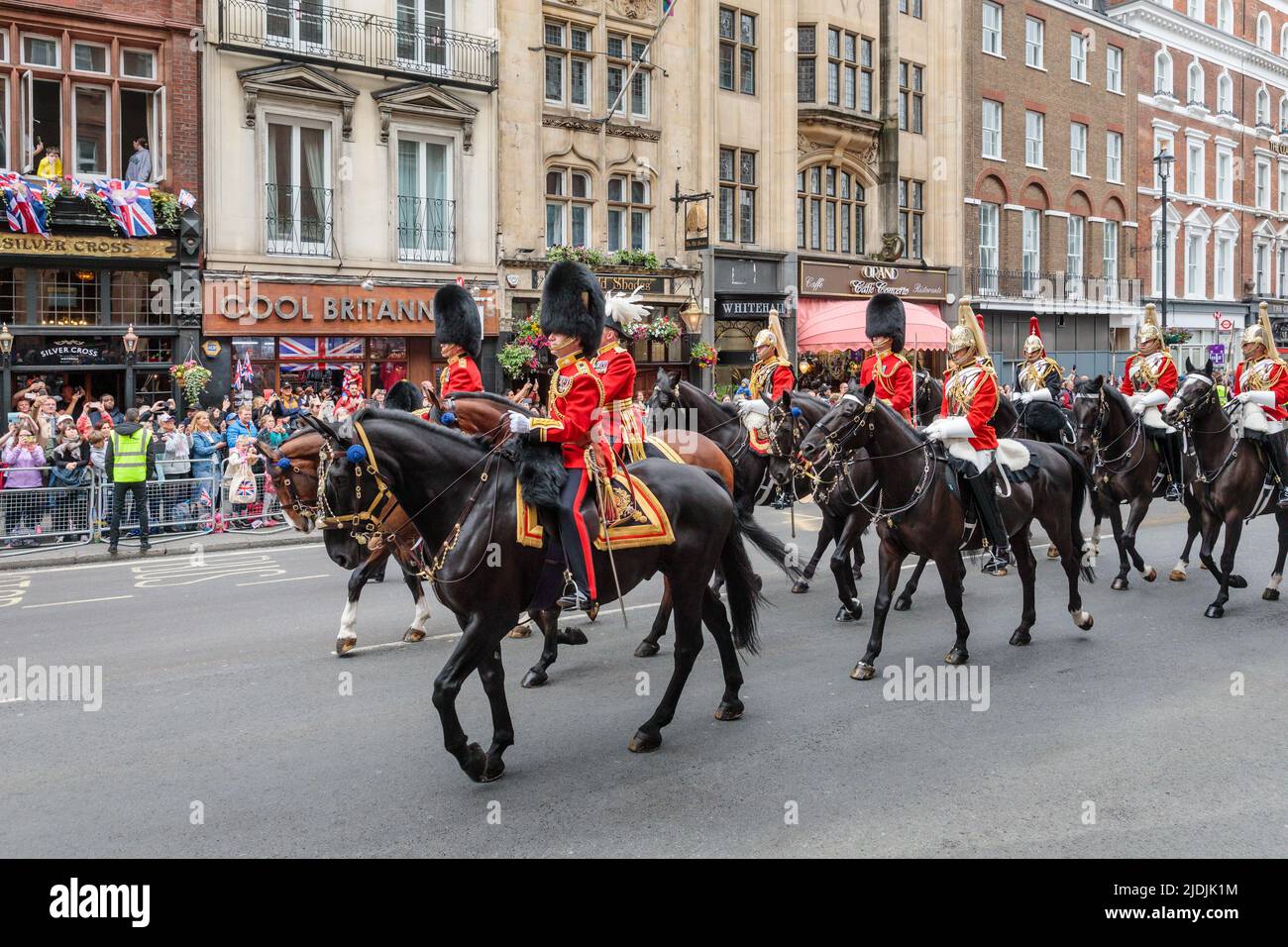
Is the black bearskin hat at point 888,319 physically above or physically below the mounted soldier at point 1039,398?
above

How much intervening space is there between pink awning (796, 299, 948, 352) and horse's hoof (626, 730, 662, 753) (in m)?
26.2

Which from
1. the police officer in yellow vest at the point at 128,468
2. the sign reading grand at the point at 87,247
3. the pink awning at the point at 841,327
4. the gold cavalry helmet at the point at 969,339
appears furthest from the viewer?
the pink awning at the point at 841,327

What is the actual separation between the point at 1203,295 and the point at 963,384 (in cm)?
4611

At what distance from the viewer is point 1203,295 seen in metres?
49.7

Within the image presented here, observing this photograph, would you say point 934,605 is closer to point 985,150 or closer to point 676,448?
point 676,448

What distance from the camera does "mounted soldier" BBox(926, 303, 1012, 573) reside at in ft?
31.7

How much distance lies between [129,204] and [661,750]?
18.1 metres

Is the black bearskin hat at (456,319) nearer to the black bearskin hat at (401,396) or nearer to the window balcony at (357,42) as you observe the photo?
the black bearskin hat at (401,396)

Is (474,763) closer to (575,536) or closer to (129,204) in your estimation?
(575,536)

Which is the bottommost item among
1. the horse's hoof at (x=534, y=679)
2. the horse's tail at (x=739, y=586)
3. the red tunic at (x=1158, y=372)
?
the horse's hoof at (x=534, y=679)

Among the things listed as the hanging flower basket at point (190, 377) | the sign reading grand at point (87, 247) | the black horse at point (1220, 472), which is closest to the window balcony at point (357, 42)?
the sign reading grand at point (87, 247)

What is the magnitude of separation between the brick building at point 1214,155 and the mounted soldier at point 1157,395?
116 feet

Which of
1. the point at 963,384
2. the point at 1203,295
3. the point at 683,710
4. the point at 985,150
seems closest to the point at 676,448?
the point at 963,384

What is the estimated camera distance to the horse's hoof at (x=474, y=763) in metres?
6.45
